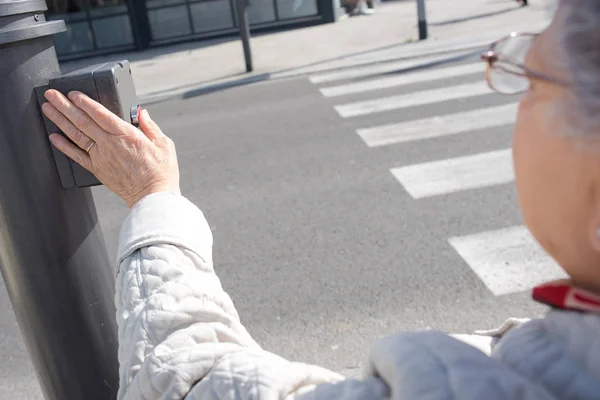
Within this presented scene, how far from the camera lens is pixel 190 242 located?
1354 millimetres

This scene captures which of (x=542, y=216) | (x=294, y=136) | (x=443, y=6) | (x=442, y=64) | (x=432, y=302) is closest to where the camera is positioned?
(x=542, y=216)

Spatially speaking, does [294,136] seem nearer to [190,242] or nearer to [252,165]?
[252,165]

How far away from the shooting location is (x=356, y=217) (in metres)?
4.85

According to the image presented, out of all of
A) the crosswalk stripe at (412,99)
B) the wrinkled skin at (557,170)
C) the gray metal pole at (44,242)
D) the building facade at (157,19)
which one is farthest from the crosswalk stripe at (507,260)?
the building facade at (157,19)

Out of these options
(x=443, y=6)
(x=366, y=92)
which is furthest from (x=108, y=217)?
(x=443, y=6)

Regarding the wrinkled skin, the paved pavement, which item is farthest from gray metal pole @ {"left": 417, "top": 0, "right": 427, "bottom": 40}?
the wrinkled skin

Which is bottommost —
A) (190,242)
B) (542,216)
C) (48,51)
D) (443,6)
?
(443,6)

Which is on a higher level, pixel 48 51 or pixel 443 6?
pixel 48 51

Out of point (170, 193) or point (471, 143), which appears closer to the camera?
point (170, 193)

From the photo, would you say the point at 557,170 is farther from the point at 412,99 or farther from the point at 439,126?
the point at 412,99

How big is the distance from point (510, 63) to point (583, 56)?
0.22 metres

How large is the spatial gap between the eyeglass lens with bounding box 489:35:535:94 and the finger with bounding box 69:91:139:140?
732 millimetres

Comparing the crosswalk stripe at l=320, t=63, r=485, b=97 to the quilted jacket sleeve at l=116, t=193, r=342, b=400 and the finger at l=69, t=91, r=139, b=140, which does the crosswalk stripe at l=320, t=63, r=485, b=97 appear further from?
the quilted jacket sleeve at l=116, t=193, r=342, b=400

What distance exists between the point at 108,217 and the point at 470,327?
10.7 feet
